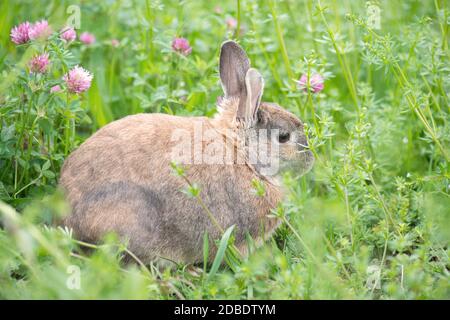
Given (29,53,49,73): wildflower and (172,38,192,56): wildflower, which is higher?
(172,38,192,56): wildflower

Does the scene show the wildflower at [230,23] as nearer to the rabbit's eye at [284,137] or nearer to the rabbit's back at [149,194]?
the rabbit's eye at [284,137]

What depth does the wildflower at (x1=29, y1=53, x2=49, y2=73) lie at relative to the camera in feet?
15.0

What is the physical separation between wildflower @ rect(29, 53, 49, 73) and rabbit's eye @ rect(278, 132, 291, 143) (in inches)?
67.6

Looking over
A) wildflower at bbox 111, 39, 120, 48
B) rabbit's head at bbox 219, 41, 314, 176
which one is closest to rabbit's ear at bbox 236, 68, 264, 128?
rabbit's head at bbox 219, 41, 314, 176

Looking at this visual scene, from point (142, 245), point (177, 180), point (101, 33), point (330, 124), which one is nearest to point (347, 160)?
point (330, 124)

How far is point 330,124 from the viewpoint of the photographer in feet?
14.7

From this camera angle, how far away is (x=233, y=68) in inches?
198

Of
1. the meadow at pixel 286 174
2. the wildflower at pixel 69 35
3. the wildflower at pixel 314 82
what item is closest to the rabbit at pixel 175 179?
the meadow at pixel 286 174

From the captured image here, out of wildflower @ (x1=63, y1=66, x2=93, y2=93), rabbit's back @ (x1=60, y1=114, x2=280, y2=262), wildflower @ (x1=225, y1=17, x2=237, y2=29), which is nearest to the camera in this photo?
rabbit's back @ (x1=60, y1=114, x2=280, y2=262)

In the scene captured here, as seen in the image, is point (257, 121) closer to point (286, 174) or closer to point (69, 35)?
point (286, 174)

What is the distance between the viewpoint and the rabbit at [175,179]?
14.2 ft

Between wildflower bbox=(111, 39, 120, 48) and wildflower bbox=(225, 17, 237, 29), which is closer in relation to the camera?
wildflower bbox=(225, 17, 237, 29)

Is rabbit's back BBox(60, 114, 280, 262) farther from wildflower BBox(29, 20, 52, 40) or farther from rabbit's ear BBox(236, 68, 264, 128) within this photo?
wildflower BBox(29, 20, 52, 40)

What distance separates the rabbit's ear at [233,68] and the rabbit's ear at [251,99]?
0.37 feet
